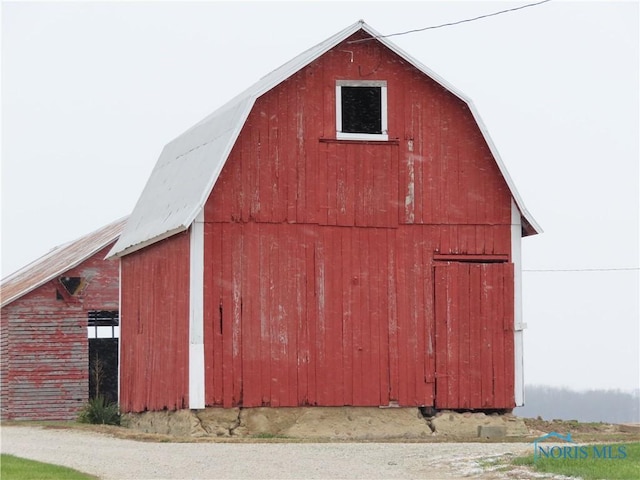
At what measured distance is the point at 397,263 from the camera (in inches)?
882

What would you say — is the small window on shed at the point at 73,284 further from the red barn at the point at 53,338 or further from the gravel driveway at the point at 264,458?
the gravel driveway at the point at 264,458

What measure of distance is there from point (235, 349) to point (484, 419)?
173 inches

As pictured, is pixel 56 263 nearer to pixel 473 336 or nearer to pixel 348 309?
pixel 348 309

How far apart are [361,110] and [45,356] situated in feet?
39.9

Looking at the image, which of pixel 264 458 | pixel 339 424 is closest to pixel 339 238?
pixel 339 424

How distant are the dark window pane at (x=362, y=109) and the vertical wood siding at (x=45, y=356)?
424 inches

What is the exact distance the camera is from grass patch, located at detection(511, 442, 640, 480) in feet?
45.5

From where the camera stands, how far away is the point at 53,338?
31.9 m

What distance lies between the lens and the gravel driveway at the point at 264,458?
1533cm

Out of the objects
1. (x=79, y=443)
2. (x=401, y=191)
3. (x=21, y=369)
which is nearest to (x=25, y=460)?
(x=79, y=443)

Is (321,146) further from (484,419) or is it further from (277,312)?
(484,419)

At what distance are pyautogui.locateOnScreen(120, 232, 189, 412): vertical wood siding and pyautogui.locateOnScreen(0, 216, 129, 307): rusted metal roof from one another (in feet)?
16.7

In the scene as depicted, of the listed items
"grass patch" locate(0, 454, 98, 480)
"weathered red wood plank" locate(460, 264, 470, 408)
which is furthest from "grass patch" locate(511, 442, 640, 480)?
"weathered red wood plank" locate(460, 264, 470, 408)

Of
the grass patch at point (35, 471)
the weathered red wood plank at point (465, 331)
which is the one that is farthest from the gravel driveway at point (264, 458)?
the weathered red wood plank at point (465, 331)
